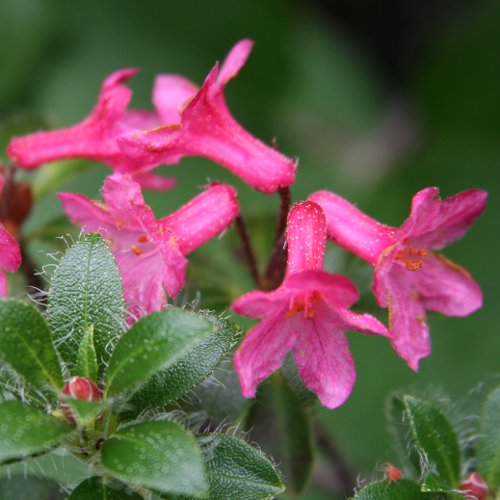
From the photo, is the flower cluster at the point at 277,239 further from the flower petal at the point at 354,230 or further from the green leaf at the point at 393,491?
the green leaf at the point at 393,491

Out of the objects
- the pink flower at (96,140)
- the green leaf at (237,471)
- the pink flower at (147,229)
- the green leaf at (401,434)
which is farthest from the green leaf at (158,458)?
the pink flower at (96,140)

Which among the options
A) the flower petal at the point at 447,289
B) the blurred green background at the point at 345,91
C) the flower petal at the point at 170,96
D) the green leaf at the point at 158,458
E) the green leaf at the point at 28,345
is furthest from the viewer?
the blurred green background at the point at 345,91

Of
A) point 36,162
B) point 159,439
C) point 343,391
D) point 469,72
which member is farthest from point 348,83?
point 159,439

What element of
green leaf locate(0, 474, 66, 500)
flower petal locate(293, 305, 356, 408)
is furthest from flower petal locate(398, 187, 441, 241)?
green leaf locate(0, 474, 66, 500)

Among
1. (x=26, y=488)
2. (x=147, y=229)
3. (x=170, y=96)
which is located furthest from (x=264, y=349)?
(x=170, y=96)

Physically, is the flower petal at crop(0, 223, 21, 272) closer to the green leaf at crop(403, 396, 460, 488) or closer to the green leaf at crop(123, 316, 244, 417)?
the green leaf at crop(123, 316, 244, 417)
